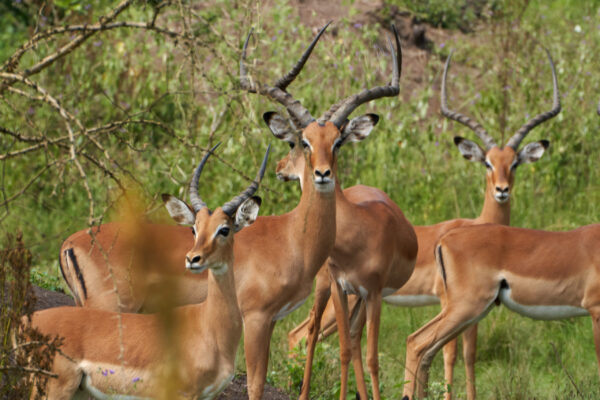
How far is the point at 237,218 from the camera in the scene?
383cm

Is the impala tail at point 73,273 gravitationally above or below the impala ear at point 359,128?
below

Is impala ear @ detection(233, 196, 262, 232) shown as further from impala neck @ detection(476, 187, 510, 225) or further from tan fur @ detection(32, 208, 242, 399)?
impala neck @ detection(476, 187, 510, 225)

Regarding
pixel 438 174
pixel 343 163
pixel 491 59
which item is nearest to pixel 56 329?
pixel 343 163

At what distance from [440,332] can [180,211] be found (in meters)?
2.08

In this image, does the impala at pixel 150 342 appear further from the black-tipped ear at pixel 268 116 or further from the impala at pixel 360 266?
the black-tipped ear at pixel 268 116

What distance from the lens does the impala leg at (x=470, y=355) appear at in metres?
5.36

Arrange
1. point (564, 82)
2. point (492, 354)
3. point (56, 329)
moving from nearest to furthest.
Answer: point (56, 329), point (492, 354), point (564, 82)

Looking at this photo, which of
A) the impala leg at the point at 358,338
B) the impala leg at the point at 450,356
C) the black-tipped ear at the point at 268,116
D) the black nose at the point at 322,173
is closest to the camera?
the black nose at the point at 322,173

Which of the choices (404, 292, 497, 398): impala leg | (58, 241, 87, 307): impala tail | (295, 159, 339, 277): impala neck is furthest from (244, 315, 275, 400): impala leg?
(404, 292, 497, 398): impala leg

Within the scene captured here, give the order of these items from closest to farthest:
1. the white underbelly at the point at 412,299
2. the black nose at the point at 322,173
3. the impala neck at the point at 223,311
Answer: the impala neck at the point at 223,311, the black nose at the point at 322,173, the white underbelly at the point at 412,299

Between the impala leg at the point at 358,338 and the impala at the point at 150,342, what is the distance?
1224mm

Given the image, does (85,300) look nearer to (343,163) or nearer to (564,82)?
(343,163)

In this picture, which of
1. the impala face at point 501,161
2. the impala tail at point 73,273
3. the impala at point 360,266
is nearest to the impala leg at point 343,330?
the impala at point 360,266

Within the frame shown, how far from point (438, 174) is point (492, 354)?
262cm
